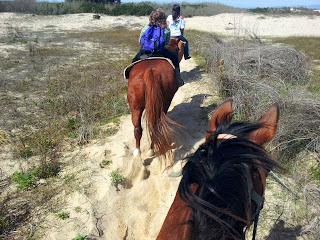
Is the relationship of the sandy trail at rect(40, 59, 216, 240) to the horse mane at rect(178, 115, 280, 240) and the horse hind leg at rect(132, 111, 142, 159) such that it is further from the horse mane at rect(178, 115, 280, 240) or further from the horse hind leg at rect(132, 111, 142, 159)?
the horse mane at rect(178, 115, 280, 240)

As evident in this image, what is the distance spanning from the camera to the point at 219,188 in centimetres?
115

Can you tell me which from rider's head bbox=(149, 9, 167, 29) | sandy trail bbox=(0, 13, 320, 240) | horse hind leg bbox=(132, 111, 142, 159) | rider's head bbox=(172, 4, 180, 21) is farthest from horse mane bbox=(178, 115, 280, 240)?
rider's head bbox=(172, 4, 180, 21)

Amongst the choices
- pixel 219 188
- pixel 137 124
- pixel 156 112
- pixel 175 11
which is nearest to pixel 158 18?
pixel 156 112

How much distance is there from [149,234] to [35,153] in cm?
238

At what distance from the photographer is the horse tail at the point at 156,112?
3383 mm

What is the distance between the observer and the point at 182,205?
4.04 feet

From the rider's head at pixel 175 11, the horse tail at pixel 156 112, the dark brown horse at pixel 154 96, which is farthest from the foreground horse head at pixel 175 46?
the horse tail at pixel 156 112

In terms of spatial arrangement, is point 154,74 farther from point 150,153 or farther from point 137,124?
point 150,153

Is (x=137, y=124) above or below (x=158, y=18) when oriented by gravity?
below

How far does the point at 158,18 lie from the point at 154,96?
1.56 metres

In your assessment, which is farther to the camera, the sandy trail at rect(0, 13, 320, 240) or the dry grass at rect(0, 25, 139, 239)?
the dry grass at rect(0, 25, 139, 239)

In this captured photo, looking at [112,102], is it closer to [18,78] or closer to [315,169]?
[18,78]

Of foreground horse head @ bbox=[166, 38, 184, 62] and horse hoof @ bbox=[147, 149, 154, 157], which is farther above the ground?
foreground horse head @ bbox=[166, 38, 184, 62]

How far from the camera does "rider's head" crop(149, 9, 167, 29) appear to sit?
157 inches
